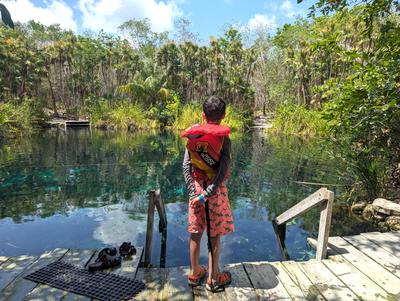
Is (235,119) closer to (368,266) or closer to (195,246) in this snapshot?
(368,266)

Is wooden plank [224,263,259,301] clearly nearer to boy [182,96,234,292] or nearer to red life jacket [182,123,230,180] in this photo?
boy [182,96,234,292]

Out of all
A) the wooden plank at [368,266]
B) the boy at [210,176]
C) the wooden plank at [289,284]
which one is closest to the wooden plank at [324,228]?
the wooden plank at [368,266]

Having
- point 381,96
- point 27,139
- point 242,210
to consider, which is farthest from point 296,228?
point 27,139

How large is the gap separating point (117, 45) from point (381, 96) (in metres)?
32.6

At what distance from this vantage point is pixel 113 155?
1393 cm

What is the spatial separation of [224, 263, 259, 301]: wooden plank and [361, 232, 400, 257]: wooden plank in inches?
69.8

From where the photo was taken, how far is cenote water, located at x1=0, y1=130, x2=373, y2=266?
17.8 feet

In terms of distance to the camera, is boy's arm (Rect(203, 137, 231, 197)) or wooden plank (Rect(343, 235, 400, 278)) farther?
wooden plank (Rect(343, 235, 400, 278))

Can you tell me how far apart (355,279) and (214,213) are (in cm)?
154

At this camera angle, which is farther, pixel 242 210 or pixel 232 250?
pixel 242 210

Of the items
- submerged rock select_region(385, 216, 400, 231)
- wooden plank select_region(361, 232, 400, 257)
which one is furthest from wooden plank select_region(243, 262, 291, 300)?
submerged rock select_region(385, 216, 400, 231)

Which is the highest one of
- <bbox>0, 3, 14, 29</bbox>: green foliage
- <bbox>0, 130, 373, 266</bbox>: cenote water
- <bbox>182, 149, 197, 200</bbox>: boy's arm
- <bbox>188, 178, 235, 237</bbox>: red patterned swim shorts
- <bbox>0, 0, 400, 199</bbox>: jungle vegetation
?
<bbox>0, 0, 400, 199</bbox>: jungle vegetation

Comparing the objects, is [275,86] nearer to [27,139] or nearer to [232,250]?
[27,139]

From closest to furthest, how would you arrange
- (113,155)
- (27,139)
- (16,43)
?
(113,155) < (27,139) < (16,43)
